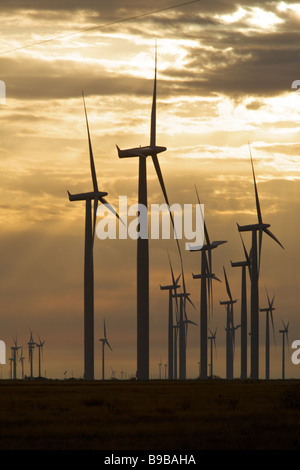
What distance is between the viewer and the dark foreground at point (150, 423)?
3381 centimetres

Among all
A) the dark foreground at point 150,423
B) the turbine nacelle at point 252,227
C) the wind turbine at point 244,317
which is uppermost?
the turbine nacelle at point 252,227

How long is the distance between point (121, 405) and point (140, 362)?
52034 millimetres

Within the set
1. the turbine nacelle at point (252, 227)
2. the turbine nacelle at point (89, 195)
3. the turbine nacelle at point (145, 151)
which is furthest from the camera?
the turbine nacelle at point (252, 227)

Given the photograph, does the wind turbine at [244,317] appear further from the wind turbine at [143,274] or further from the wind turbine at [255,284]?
the wind turbine at [143,274]

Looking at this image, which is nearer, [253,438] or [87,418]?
[253,438]

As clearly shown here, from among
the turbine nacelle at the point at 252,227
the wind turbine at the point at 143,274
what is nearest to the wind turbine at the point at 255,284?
the turbine nacelle at the point at 252,227

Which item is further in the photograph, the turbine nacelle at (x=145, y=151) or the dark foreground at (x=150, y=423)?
the turbine nacelle at (x=145, y=151)

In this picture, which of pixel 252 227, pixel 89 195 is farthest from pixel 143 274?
pixel 252 227

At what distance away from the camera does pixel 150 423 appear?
40.5 metres

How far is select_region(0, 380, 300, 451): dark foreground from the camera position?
33.8 m

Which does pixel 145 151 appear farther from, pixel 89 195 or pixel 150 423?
pixel 150 423

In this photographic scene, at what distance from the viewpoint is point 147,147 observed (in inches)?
4284
